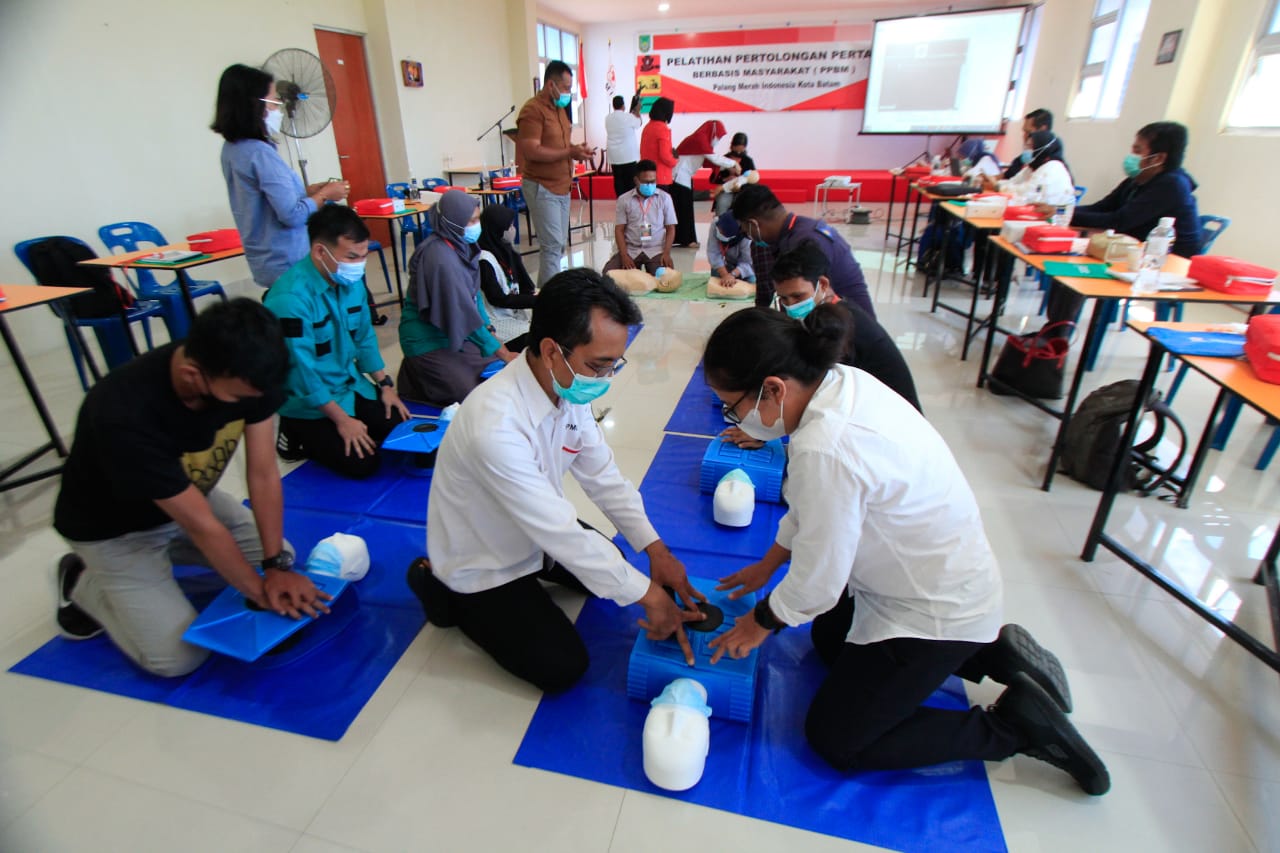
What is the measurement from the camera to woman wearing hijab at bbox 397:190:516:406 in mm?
2934

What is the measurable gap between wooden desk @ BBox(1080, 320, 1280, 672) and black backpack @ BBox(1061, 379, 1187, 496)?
0.17 m

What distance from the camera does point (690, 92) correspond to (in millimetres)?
12039

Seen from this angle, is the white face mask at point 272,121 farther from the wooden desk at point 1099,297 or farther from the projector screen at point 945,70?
the projector screen at point 945,70

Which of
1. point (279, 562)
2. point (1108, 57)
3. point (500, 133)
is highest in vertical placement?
point (1108, 57)

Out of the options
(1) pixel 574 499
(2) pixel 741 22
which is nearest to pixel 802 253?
(1) pixel 574 499

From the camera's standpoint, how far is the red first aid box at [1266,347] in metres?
1.68

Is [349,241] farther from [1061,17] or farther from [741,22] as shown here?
[741,22]

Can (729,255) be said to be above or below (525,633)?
above

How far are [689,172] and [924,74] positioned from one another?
17.9 feet

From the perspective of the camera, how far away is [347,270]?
243 centimetres

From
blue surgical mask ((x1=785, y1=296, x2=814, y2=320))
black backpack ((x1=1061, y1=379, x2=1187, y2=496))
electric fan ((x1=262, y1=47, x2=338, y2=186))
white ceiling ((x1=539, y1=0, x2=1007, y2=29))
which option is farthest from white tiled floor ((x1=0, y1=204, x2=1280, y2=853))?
white ceiling ((x1=539, y1=0, x2=1007, y2=29))

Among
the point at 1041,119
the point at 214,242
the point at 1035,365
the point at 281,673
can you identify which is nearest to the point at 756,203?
the point at 1035,365

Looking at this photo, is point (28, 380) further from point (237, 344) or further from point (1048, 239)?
point (1048, 239)

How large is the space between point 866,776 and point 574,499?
1.43 meters
